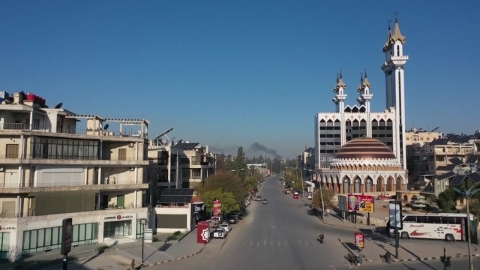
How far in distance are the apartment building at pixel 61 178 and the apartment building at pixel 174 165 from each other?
16014 millimetres

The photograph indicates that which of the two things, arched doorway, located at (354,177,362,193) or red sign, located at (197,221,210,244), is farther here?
arched doorway, located at (354,177,362,193)

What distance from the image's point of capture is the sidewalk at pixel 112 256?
3041cm

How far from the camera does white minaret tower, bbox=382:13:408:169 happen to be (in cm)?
12719

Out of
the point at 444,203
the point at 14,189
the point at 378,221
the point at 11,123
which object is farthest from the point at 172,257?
the point at 444,203

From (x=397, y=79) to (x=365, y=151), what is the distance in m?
35.9

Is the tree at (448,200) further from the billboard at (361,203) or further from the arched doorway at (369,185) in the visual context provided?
the arched doorway at (369,185)

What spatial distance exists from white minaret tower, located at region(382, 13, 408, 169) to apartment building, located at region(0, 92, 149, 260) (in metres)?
103

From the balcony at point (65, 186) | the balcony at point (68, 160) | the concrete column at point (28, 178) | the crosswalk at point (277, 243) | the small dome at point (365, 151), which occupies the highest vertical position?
the small dome at point (365, 151)

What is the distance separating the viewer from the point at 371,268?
99.5ft

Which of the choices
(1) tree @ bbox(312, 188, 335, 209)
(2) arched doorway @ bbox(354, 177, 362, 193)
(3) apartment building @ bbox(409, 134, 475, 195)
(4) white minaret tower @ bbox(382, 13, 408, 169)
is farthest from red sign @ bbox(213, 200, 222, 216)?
(4) white minaret tower @ bbox(382, 13, 408, 169)

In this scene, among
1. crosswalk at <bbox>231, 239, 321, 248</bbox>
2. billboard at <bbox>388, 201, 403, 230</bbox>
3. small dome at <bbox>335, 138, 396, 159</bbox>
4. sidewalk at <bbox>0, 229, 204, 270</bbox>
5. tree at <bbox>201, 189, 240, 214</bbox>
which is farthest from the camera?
small dome at <bbox>335, 138, 396, 159</bbox>

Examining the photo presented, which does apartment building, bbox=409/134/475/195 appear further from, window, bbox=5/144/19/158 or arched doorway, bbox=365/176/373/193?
window, bbox=5/144/19/158

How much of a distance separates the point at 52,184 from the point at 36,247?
18.5 ft

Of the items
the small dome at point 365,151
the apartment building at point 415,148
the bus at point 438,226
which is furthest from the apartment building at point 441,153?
the bus at point 438,226
